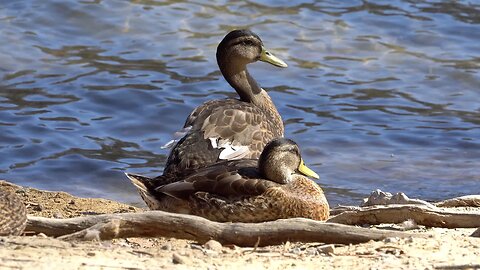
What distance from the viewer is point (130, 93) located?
13.5 meters

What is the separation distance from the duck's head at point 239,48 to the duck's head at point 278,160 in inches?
102

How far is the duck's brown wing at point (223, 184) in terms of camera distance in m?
7.73

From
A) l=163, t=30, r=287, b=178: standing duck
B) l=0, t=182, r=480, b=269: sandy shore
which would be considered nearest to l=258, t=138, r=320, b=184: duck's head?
l=163, t=30, r=287, b=178: standing duck

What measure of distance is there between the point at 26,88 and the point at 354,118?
3.96 meters

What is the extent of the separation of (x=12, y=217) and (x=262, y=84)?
7.80 metres

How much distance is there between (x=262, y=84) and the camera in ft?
45.8

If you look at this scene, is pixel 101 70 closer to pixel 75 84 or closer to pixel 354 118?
pixel 75 84

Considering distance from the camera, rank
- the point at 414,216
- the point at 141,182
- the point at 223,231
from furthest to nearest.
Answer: the point at 141,182
the point at 414,216
the point at 223,231

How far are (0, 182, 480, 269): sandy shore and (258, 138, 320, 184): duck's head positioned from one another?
156cm

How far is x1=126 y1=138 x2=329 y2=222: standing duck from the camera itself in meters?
7.68

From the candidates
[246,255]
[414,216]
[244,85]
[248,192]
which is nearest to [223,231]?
[246,255]

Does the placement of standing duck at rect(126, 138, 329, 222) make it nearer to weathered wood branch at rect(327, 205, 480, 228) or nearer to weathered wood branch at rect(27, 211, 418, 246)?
weathered wood branch at rect(327, 205, 480, 228)

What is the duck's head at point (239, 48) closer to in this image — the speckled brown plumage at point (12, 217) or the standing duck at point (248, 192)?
the standing duck at point (248, 192)

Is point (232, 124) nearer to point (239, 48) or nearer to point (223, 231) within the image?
point (239, 48)
